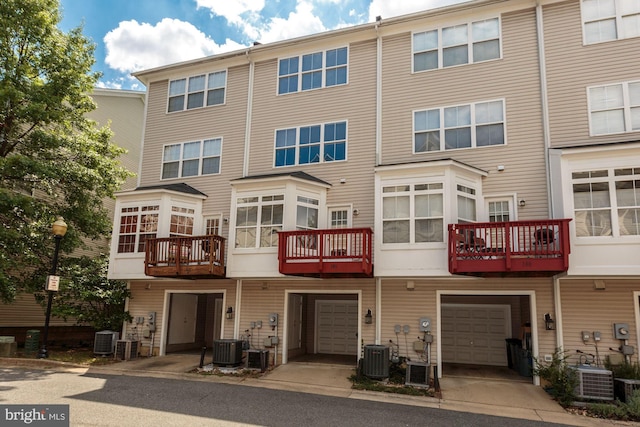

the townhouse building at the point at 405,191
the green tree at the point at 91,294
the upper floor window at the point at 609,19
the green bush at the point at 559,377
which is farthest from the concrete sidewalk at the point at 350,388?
the upper floor window at the point at 609,19

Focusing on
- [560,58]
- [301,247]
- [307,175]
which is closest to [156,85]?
[307,175]

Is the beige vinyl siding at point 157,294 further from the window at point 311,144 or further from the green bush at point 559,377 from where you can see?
the green bush at point 559,377

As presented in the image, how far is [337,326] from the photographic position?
16734 millimetres

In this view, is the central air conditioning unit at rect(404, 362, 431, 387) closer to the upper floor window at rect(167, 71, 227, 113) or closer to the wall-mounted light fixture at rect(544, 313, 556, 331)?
the wall-mounted light fixture at rect(544, 313, 556, 331)

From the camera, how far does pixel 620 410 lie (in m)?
9.02

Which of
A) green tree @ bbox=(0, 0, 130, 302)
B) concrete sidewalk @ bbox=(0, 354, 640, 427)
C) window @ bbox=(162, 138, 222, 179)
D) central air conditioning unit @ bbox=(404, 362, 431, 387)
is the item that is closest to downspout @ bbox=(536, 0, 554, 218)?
concrete sidewalk @ bbox=(0, 354, 640, 427)

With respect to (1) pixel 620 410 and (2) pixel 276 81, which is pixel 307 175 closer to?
(2) pixel 276 81

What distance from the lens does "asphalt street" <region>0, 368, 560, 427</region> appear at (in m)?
8.15

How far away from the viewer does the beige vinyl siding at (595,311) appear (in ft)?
36.7

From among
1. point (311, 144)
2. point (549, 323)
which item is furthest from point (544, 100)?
point (311, 144)

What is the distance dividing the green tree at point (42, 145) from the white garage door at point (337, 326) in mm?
8896

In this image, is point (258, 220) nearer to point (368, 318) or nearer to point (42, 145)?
point (368, 318)

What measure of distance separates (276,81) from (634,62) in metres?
10.9

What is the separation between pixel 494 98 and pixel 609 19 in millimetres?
3654
